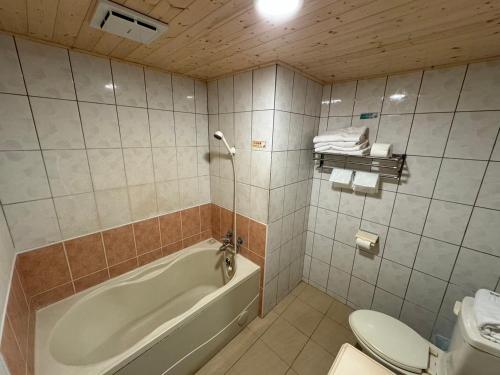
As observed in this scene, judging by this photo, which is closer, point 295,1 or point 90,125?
point 295,1

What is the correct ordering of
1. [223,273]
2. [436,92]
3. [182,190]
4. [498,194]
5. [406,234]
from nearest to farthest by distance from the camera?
[498,194] → [436,92] → [406,234] → [182,190] → [223,273]

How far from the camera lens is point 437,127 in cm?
127

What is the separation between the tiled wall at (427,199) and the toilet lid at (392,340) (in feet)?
1.29

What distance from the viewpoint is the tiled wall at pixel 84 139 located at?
3.51 ft

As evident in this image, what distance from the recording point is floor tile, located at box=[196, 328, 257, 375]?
1.42 m

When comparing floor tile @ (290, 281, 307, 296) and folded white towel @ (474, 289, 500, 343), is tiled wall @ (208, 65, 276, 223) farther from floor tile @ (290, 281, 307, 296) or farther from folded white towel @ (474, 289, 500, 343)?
folded white towel @ (474, 289, 500, 343)

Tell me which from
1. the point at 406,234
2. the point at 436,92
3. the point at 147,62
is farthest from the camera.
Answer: the point at 406,234

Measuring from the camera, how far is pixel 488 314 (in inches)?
35.1

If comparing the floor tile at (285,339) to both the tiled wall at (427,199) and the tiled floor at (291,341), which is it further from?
the tiled wall at (427,199)

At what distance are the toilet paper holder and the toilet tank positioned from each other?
0.62 meters

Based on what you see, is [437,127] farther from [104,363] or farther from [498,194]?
[104,363]

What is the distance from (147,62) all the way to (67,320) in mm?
1722

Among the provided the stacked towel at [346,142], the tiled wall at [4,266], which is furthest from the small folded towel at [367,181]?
the tiled wall at [4,266]

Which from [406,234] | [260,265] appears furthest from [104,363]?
[406,234]
